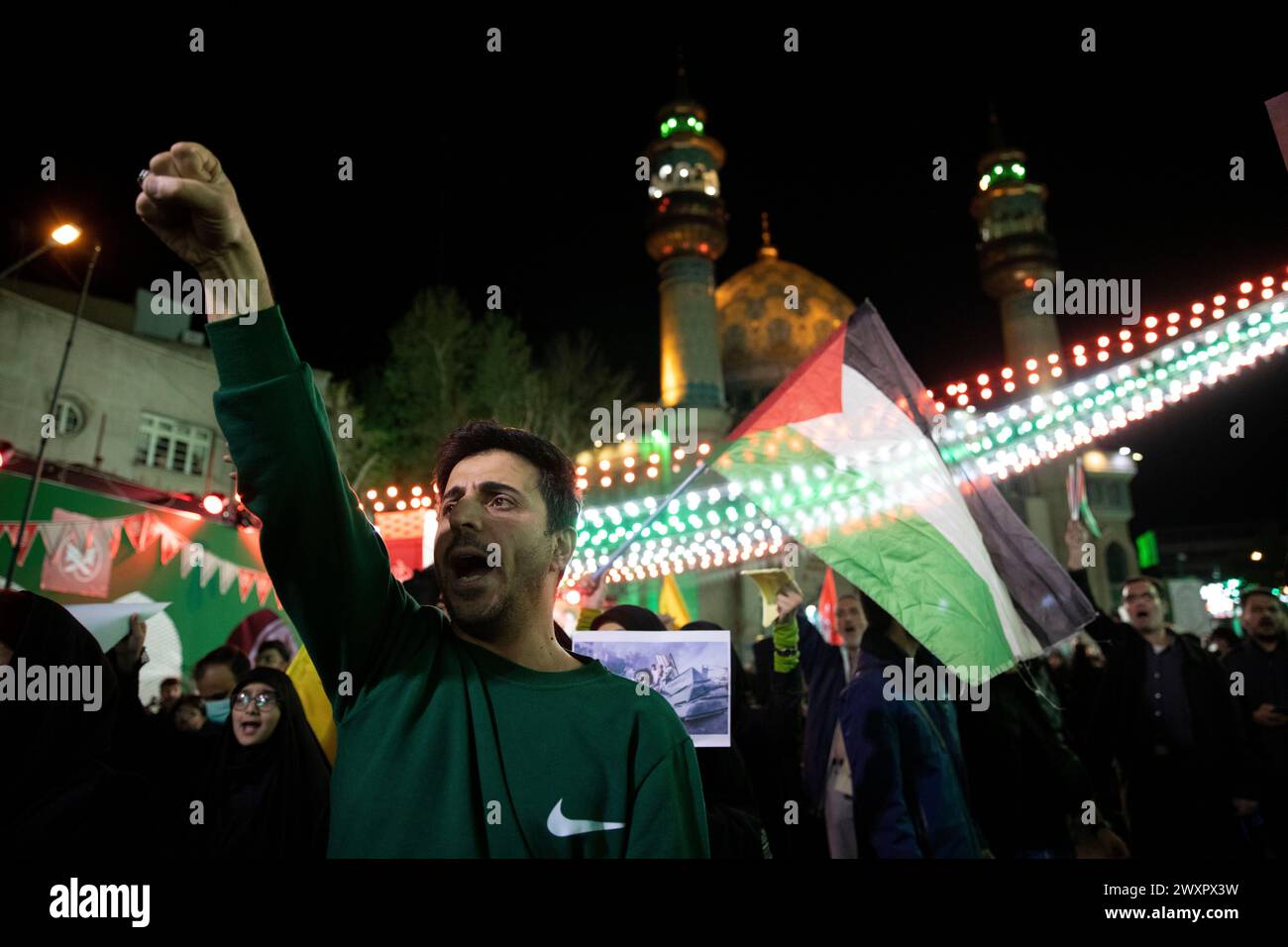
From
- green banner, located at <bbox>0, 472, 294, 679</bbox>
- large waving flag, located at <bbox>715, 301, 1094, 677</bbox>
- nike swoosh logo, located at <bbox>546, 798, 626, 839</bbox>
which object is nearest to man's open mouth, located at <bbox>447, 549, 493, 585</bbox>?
nike swoosh logo, located at <bbox>546, 798, 626, 839</bbox>

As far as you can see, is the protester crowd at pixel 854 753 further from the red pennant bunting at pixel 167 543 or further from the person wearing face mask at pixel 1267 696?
the red pennant bunting at pixel 167 543

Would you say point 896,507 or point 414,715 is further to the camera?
point 896,507

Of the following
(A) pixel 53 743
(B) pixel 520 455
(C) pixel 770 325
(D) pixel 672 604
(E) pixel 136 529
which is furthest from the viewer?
(C) pixel 770 325

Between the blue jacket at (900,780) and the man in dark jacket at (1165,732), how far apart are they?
2019 millimetres

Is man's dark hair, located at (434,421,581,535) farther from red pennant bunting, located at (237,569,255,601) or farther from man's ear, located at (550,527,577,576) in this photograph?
red pennant bunting, located at (237,569,255,601)

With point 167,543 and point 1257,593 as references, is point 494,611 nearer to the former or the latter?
point 1257,593

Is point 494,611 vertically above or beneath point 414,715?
above

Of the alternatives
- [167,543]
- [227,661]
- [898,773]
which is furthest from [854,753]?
[167,543]

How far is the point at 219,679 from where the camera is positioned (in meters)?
6.08

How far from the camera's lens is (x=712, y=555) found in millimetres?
11844

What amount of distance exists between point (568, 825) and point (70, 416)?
20853 mm

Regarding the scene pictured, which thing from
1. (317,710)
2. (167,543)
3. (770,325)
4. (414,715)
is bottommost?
(317,710)
